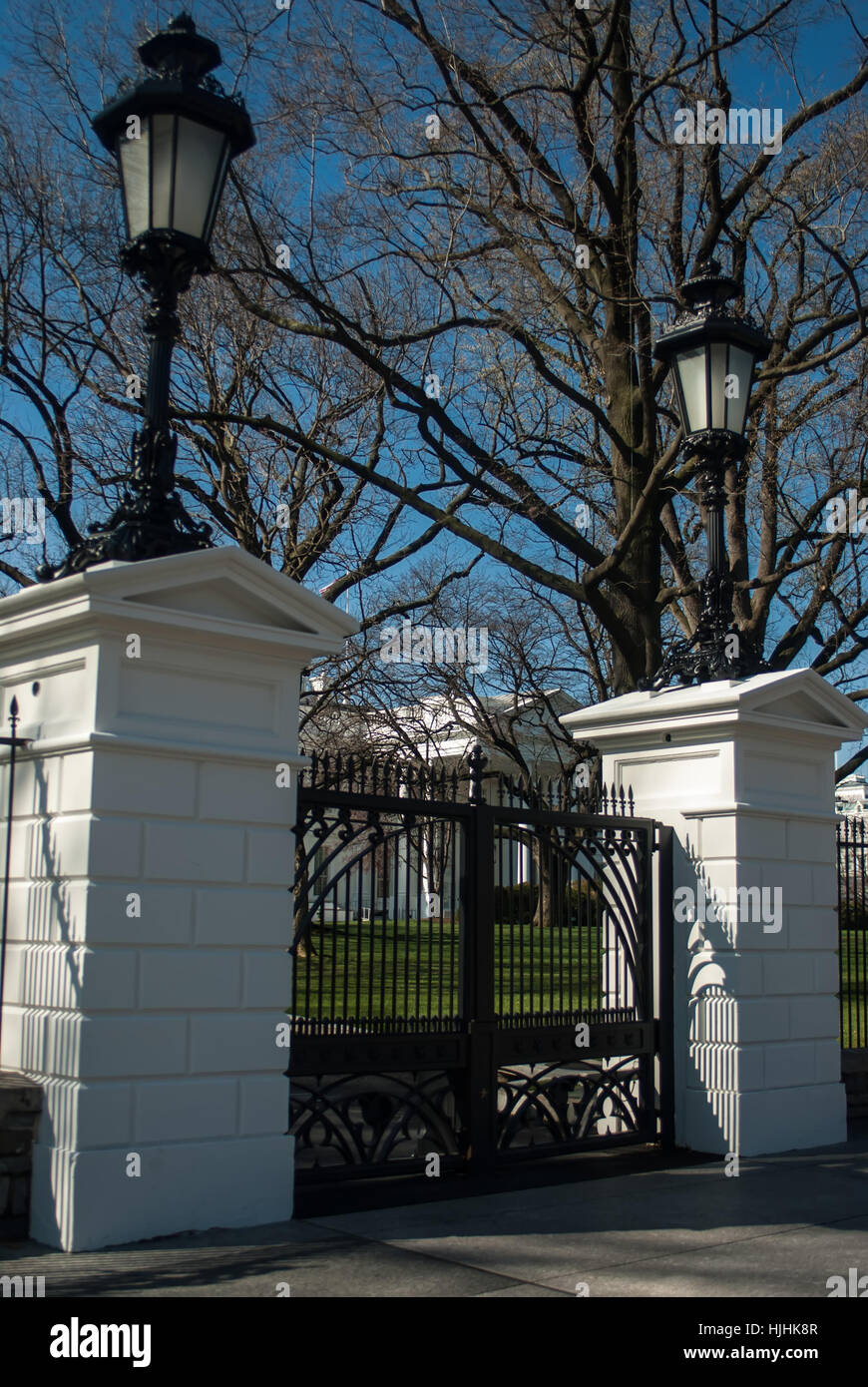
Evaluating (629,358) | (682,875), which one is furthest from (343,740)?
(682,875)

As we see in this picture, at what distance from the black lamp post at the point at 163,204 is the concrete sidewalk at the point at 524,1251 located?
3.48 metres

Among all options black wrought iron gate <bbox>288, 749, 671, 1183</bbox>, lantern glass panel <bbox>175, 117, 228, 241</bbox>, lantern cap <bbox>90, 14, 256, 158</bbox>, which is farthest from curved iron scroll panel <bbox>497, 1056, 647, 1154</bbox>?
lantern cap <bbox>90, 14, 256, 158</bbox>

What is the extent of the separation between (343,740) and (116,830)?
16.9m

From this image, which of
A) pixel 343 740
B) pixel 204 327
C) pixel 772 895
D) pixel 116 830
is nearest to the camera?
pixel 116 830

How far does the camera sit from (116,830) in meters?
6.56

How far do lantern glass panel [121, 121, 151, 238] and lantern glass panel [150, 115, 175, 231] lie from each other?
0.04 m

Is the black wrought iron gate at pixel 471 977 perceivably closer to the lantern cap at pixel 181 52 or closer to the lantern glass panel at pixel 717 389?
the lantern glass panel at pixel 717 389

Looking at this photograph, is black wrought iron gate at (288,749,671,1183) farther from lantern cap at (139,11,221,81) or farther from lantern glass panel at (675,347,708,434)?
lantern cap at (139,11,221,81)

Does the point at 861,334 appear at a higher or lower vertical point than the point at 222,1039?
higher

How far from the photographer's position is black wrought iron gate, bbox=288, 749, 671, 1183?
298 inches

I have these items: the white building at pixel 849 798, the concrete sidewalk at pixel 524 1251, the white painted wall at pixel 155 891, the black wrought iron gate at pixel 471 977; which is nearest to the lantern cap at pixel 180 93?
the white painted wall at pixel 155 891


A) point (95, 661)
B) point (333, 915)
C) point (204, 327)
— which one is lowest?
point (333, 915)

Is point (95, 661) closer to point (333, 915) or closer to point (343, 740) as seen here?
point (333, 915)

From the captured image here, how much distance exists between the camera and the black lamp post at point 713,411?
9.24 m
